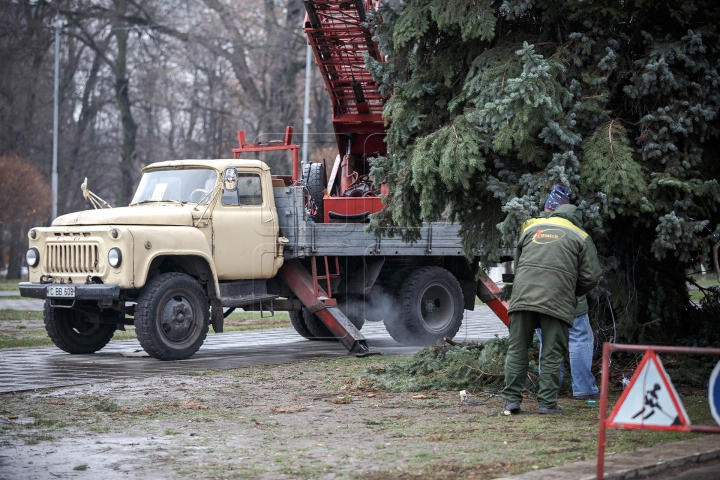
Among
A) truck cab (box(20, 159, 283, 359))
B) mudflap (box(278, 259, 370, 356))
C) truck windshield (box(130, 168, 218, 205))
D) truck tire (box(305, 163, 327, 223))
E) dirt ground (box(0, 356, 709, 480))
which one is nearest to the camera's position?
dirt ground (box(0, 356, 709, 480))

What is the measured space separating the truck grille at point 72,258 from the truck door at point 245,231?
1.53m

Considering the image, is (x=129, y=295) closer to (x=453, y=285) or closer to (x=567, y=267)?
(x=453, y=285)

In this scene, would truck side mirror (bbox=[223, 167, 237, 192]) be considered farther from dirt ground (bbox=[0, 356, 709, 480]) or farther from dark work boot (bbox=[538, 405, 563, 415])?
dark work boot (bbox=[538, 405, 563, 415])

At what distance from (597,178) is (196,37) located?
32.1 metres

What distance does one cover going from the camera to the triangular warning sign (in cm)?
519

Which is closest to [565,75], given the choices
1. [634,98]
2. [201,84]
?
[634,98]

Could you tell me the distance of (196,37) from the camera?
126 feet

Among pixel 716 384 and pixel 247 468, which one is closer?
pixel 716 384

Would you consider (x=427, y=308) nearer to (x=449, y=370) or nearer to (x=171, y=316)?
(x=171, y=316)

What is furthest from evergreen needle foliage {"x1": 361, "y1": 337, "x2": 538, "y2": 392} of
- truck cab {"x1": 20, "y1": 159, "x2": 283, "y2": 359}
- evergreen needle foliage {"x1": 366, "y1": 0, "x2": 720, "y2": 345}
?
truck cab {"x1": 20, "y1": 159, "x2": 283, "y2": 359}

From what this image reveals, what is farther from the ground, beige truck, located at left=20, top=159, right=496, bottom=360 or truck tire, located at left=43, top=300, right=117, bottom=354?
beige truck, located at left=20, top=159, right=496, bottom=360

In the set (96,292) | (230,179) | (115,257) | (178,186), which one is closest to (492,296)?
(230,179)

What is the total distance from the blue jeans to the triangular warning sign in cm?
330

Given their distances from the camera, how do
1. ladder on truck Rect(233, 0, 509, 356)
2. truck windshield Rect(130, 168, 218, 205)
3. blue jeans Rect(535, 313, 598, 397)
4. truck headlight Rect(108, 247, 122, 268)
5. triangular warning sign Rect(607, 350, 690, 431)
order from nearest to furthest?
triangular warning sign Rect(607, 350, 690, 431) < blue jeans Rect(535, 313, 598, 397) < truck headlight Rect(108, 247, 122, 268) < truck windshield Rect(130, 168, 218, 205) < ladder on truck Rect(233, 0, 509, 356)
